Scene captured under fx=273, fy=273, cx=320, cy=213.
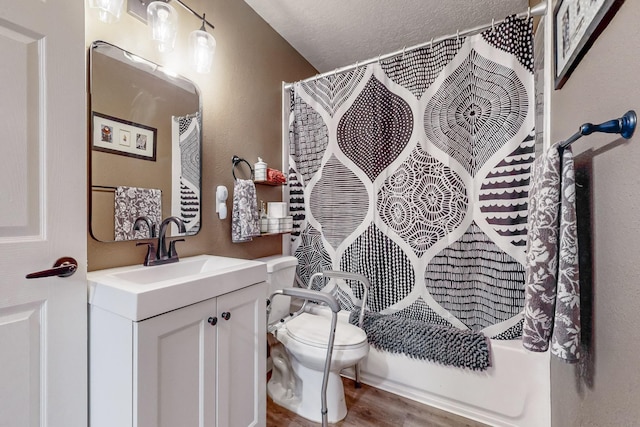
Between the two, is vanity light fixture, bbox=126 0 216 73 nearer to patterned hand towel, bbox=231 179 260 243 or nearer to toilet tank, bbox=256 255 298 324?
patterned hand towel, bbox=231 179 260 243

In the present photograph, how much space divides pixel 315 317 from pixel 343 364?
1.18 ft

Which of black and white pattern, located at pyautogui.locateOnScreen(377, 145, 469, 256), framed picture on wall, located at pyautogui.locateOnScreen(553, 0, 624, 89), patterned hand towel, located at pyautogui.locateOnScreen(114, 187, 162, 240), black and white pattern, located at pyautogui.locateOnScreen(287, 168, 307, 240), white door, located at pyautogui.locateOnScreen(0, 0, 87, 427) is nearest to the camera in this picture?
framed picture on wall, located at pyautogui.locateOnScreen(553, 0, 624, 89)

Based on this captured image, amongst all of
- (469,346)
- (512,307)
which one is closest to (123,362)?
(469,346)

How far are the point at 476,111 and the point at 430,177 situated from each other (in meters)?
0.41

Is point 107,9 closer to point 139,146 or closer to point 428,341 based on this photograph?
point 139,146

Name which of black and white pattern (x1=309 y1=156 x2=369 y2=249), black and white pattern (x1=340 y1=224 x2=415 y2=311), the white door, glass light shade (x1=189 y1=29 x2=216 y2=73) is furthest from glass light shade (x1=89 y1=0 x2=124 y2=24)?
black and white pattern (x1=340 y1=224 x2=415 y2=311)

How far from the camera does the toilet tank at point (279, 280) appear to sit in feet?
5.50

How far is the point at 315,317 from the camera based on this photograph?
5.51 ft

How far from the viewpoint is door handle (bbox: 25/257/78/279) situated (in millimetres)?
829

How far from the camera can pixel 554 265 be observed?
81cm

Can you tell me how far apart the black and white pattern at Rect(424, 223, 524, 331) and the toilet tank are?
0.86m

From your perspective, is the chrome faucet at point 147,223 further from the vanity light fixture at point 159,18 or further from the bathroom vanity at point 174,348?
the vanity light fixture at point 159,18

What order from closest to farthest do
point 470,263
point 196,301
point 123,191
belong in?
1. point 196,301
2. point 123,191
3. point 470,263

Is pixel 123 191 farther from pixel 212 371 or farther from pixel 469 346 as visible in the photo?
pixel 469 346
